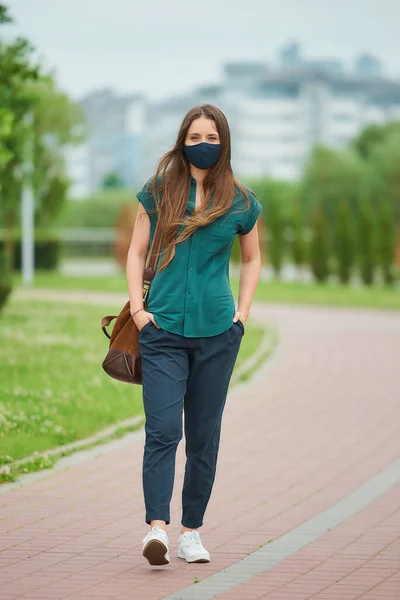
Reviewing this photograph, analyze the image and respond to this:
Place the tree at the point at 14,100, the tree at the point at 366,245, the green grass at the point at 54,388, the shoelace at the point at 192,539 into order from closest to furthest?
1. the shoelace at the point at 192,539
2. the green grass at the point at 54,388
3. the tree at the point at 14,100
4. the tree at the point at 366,245

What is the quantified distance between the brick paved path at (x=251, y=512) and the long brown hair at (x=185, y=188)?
1264mm

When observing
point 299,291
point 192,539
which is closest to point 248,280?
point 192,539

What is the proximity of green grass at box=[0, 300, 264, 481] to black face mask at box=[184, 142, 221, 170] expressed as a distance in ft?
9.24

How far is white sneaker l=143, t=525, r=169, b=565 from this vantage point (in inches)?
199

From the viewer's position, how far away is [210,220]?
16.7 ft

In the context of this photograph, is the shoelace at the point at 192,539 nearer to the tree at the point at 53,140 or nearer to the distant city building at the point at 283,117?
the tree at the point at 53,140

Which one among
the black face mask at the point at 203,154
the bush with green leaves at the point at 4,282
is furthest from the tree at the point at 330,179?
the black face mask at the point at 203,154

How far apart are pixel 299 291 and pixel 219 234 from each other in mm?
24744

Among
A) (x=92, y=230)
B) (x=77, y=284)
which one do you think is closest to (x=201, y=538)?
(x=77, y=284)

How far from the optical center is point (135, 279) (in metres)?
5.23

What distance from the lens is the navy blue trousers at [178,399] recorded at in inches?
200

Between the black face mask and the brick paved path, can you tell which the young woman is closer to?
the black face mask

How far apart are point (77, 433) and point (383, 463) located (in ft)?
6.89

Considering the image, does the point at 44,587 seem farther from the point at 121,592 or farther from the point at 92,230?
the point at 92,230
